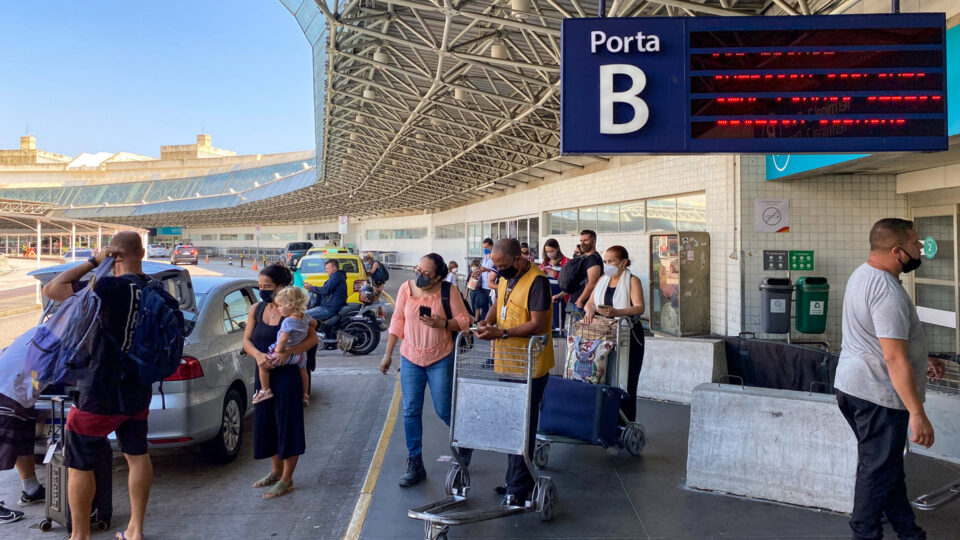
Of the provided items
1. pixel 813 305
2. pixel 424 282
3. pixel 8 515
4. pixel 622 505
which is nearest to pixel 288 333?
pixel 424 282

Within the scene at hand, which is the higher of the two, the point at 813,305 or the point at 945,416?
the point at 813,305

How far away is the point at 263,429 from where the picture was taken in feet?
16.8

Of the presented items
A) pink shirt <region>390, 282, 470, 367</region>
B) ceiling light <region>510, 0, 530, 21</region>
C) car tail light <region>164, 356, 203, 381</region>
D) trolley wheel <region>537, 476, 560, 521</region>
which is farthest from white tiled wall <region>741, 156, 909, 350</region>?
car tail light <region>164, 356, 203, 381</region>

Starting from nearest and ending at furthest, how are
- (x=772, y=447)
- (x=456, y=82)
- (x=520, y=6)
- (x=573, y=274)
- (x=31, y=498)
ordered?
(x=772, y=447) → (x=31, y=498) → (x=573, y=274) → (x=520, y=6) → (x=456, y=82)

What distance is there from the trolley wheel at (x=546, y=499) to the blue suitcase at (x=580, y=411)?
0.80 m

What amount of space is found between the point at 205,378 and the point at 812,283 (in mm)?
9454

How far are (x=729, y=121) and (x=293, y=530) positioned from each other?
177 inches

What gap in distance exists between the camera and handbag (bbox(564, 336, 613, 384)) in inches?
223

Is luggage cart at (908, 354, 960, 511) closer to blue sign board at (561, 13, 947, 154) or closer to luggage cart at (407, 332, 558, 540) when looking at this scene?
blue sign board at (561, 13, 947, 154)

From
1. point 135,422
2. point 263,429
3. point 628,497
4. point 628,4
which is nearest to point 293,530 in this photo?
point 263,429

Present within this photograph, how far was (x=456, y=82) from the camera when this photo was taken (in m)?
16.8

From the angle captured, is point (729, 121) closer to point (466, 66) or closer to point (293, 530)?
point (293, 530)

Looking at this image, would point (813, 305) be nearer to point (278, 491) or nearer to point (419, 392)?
point (419, 392)

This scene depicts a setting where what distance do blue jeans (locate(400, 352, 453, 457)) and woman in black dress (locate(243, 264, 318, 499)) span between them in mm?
855
